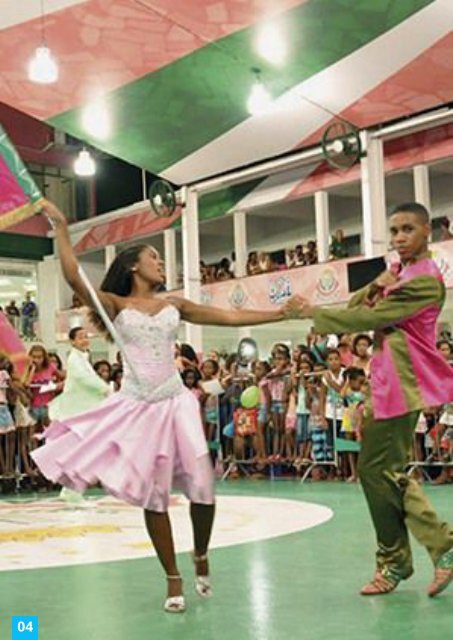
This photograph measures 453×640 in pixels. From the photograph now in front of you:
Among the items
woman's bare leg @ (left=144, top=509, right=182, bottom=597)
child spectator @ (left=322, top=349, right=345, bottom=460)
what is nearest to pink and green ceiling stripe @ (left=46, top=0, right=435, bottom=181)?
child spectator @ (left=322, top=349, right=345, bottom=460)

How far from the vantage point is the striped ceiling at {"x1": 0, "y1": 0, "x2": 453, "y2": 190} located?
34.5 ft

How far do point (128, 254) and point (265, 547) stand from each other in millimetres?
2015

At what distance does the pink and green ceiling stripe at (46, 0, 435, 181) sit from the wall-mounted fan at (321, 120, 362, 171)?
908 mm

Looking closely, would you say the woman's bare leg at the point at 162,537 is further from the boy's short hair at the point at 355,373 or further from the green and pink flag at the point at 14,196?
the boy's short hair at the point at 355,373

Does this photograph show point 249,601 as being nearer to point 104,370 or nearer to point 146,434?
point 146,434

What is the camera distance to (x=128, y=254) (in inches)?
159

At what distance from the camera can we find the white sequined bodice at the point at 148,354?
382 cm

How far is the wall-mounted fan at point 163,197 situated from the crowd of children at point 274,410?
3330mm

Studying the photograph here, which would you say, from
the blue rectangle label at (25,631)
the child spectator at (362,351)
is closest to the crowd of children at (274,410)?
the child spectator at (362,351)

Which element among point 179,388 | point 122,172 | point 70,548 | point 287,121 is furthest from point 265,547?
point 122,172

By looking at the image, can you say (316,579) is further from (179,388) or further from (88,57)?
(88,57)

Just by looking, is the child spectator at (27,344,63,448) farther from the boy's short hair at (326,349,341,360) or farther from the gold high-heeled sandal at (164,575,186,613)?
the gold high-heeled sandal at (164,575,186,613)

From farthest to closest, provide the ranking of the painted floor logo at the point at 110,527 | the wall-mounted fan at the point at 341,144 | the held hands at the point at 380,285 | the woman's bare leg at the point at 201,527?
the wall-mounted fan at the point at 341,144 < the painted floor logo at the point at 110,527 < the held hands at the point at 380,285 < the woman's bare leg at the point at 201,527

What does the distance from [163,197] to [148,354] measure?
11.1 metres
